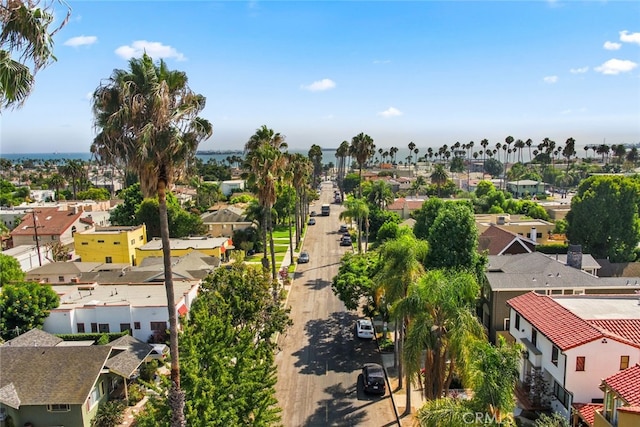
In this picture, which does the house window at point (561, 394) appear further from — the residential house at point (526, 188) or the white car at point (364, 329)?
the residential house at point (526, 188)

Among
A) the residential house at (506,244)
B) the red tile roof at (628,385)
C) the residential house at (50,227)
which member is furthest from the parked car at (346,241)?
the red tile roof at (628,385)

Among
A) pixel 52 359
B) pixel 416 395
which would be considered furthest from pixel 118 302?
pixel 416 395

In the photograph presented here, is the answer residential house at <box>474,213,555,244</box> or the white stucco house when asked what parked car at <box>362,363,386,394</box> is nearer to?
the white stucco house

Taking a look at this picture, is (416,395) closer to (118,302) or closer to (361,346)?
(361,346)

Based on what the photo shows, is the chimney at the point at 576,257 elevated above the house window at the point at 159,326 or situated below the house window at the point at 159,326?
above

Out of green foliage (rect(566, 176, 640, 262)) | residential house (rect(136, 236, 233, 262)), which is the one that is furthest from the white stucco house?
green foliage (rect(566, 176, 640, 262))
